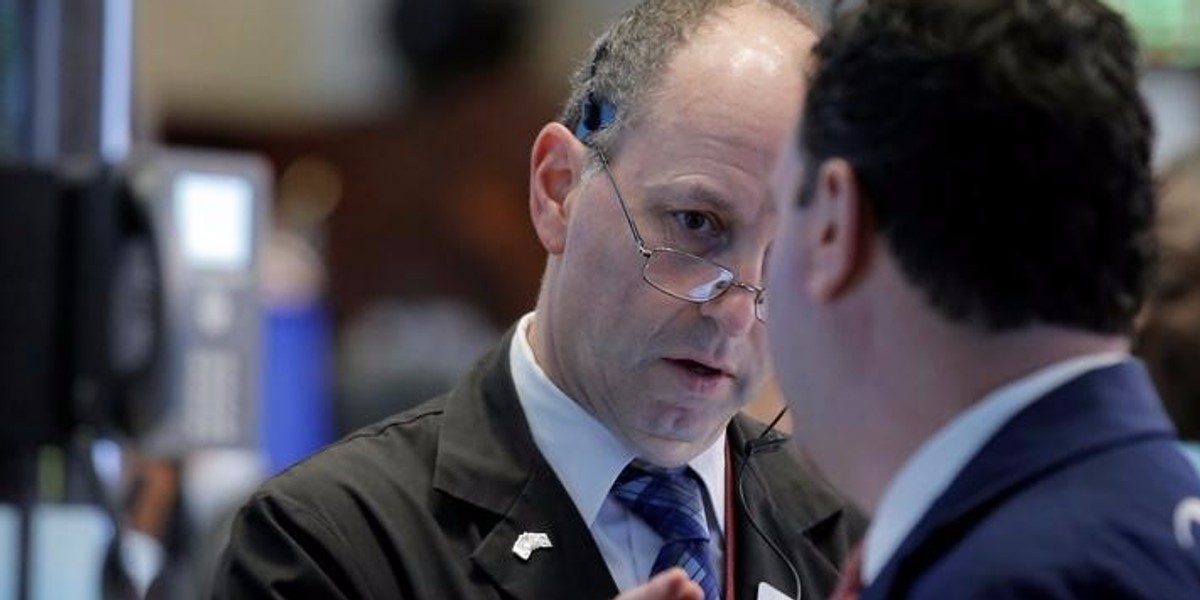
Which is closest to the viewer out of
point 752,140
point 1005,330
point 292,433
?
point 1005,330

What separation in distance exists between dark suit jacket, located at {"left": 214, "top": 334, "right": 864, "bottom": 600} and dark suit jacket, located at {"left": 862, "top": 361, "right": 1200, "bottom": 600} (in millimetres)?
668

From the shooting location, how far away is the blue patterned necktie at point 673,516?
8.01 ft

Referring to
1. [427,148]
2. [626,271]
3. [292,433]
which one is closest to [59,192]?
[626,271]

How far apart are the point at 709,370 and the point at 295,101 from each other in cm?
754

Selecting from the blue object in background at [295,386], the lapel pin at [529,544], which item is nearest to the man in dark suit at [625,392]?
the lapel pin at [529,544]

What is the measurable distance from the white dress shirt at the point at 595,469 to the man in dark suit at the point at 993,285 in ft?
2.16

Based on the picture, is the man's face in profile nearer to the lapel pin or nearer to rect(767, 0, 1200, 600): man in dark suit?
the lapel pin

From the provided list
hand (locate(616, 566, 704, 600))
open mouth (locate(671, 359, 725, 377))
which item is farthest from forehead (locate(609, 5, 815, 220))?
hand (locate(616, 566, 704, 600))

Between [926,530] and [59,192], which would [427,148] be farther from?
[926,530]

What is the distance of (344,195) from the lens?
9297 millimetres

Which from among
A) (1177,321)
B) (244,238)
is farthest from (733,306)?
(244,238)

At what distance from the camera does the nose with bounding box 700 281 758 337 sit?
95.7 inches

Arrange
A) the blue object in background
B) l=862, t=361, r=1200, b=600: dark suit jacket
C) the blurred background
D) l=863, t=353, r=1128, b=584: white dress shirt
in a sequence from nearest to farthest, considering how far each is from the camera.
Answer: l=862, t=361, r=1200, b=600: dark suit jacket, l=863, t=353, r=1128, b=584: white dress shirt, the blurred background, the blue object in background

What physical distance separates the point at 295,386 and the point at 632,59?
5.07 metres
